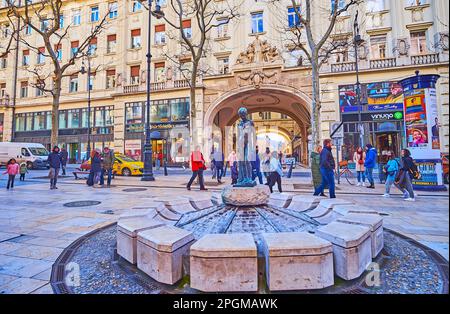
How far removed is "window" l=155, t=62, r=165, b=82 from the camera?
23719 mm

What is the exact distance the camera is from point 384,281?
2.37m

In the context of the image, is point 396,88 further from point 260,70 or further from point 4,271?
point 4,271

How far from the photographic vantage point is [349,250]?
87.1 inches

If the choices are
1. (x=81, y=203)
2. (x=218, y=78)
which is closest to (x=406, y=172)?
(x=81, y=203)

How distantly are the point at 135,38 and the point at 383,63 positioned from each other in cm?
2286

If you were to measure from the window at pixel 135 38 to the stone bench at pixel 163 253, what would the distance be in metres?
26.4

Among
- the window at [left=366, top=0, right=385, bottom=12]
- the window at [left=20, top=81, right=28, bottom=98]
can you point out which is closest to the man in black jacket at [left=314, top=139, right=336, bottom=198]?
the window at [left=366, top=0, right=385, bottom=12]

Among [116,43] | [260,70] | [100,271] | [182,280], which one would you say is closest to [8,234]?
[100,271]

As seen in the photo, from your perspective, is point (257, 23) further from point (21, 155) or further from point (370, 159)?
point (21, 155)

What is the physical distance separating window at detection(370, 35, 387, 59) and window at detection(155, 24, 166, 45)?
18560 millimetres

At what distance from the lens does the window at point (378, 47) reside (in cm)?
1855
